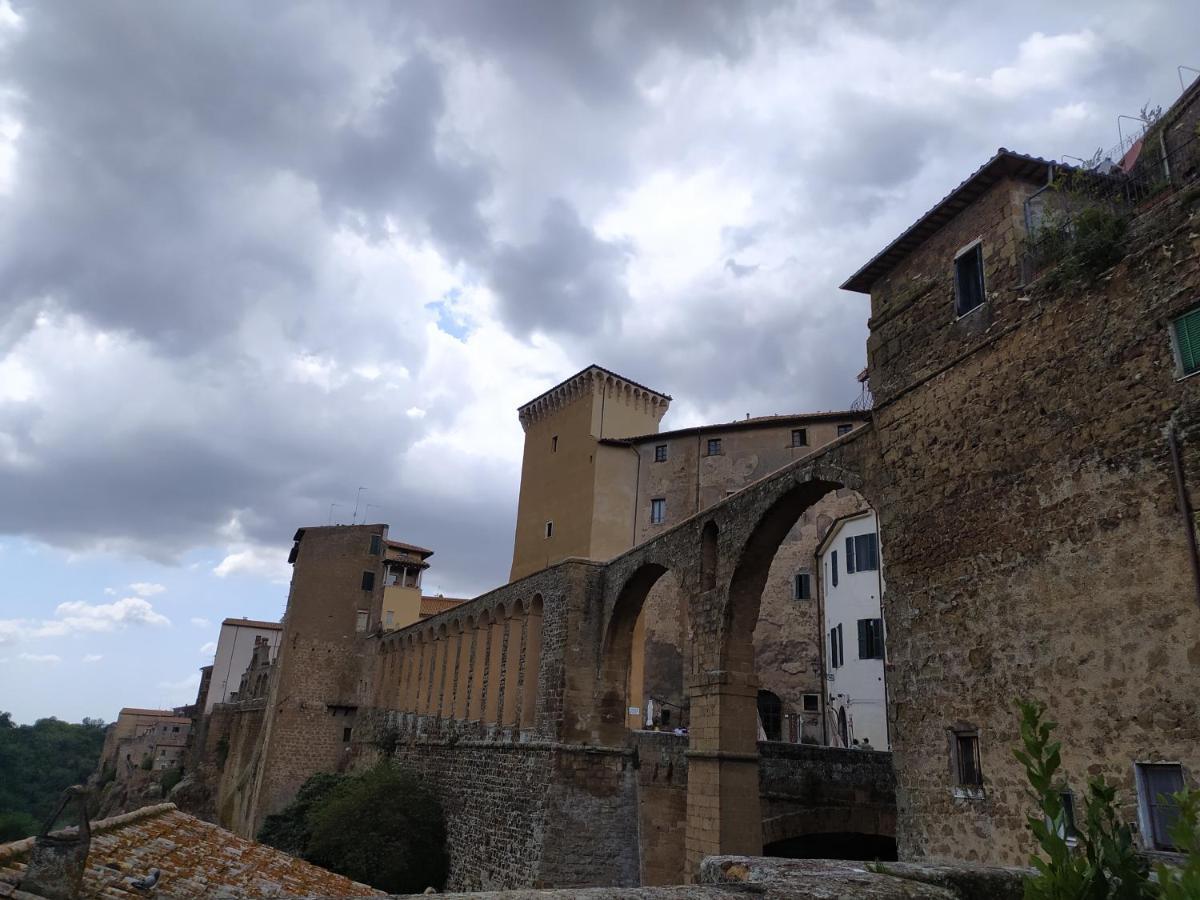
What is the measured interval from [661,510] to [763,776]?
19488mm

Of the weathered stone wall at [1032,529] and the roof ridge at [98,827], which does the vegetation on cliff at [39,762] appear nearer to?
the roof ridge at [98,827]

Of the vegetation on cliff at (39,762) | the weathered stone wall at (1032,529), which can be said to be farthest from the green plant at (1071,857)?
the vegetation on cliff at (39,762)

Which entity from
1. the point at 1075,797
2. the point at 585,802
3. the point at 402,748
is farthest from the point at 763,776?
the point at 402,748

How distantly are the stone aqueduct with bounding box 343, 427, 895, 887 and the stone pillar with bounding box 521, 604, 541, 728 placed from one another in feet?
0.12

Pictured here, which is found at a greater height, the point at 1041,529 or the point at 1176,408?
the point at 1176,408

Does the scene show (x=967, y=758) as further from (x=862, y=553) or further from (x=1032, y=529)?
(x=862, y=553)

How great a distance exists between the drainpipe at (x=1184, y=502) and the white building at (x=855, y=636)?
18629mm

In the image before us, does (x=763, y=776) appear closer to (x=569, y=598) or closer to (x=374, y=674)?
(x=569, y=598)

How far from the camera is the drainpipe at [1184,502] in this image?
24.1ft

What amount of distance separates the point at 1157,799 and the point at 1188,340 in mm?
4109

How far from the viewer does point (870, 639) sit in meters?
26.2

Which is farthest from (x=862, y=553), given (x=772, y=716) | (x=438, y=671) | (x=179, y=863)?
(x=179, y=863)

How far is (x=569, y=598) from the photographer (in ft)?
68.9

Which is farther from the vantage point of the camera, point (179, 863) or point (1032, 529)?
point (179, 863)
